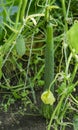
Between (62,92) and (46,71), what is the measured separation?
0.16m

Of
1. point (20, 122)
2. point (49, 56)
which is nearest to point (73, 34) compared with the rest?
point (49, 56)

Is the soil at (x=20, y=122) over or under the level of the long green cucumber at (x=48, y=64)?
under

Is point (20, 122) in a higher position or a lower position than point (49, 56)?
lower

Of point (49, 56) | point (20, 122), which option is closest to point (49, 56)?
point (49, 56)

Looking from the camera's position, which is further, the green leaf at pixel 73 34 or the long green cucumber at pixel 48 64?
the long green cucumber at pixel 48 64

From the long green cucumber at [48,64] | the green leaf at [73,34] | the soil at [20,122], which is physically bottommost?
the soil at [20,122]

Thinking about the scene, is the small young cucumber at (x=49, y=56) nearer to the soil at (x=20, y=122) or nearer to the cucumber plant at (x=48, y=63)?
the cucumber plant at (x=48, y=63)

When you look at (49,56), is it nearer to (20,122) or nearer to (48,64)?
(48,64)

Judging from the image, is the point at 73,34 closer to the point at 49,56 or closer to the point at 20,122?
the point at 49,56

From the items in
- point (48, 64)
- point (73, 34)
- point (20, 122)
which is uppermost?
point (73, 34)

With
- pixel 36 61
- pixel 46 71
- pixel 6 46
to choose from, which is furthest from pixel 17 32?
pixel 36 61

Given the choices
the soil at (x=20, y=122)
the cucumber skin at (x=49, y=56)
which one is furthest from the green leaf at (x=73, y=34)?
the soil at (x=20, y=122)

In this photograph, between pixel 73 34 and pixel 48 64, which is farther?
pixel 48 64

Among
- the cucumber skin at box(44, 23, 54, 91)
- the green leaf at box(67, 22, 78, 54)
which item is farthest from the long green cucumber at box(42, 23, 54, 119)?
the green leaf at box(67, 22, 78, 54)
